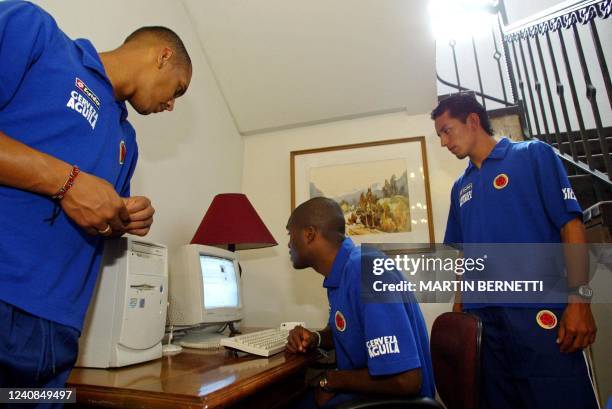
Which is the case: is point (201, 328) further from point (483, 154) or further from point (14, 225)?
point (483, 154)

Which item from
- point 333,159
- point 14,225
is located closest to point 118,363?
point 14,225

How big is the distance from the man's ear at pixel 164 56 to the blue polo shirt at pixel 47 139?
0.54 feet

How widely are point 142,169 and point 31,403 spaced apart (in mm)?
1207

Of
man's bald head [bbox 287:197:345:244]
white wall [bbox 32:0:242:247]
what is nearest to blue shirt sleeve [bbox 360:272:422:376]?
man's bald head [bbox 287:197:345:244]

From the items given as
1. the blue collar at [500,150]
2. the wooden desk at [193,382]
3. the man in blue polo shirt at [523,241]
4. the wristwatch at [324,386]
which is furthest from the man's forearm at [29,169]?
the blue collar at [500,150]

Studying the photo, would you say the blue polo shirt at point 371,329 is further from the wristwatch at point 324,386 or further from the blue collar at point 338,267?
the wristwatch at point 324,386

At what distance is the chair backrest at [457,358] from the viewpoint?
3.25ft

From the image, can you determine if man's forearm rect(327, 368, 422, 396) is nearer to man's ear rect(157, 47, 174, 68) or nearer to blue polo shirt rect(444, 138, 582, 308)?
blue polo shirt rect(444, 138, 582, 308)

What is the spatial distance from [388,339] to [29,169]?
86 centimetres

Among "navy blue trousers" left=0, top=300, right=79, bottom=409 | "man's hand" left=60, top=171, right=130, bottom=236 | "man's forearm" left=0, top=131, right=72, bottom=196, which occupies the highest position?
"man's forearm" left=0, top=131, right=72, bottom=196

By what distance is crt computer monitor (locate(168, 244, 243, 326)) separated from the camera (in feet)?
4.51

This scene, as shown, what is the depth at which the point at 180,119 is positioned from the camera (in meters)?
2.05

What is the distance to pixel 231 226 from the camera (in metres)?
1.83

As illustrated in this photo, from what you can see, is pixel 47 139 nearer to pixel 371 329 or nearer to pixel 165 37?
pixel 165 37
